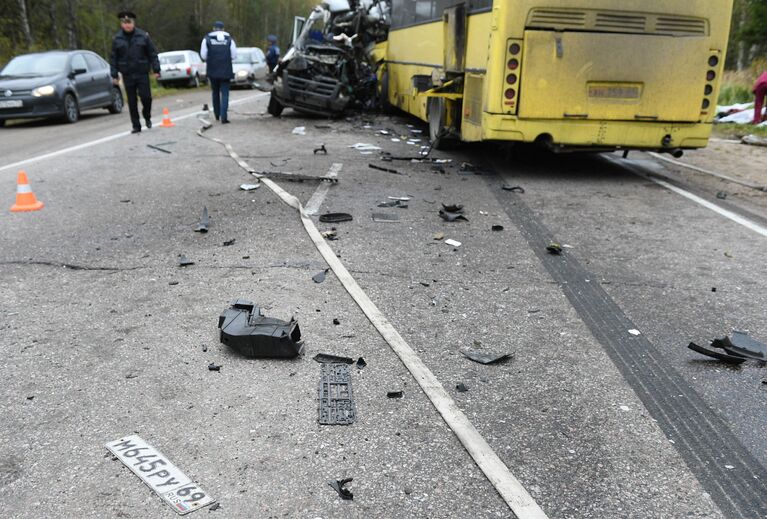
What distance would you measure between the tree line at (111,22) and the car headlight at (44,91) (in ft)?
46.3

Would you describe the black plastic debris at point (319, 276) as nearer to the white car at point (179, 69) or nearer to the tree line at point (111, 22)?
the tree line at point (111, 22)

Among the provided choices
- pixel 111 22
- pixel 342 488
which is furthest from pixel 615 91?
pixel 111 22

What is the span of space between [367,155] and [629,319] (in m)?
6.93

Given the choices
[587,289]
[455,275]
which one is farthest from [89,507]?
[587,289]

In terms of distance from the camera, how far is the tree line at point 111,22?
100.0 feet

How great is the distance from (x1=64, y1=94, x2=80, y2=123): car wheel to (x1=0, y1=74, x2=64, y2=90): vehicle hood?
472 mm

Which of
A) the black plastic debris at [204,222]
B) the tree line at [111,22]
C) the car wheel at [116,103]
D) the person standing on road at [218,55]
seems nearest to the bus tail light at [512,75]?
the black plastic debris at [204,222]

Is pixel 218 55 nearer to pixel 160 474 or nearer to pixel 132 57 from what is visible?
pixel 132 57

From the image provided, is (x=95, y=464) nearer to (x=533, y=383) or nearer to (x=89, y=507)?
(x=89, y=507)

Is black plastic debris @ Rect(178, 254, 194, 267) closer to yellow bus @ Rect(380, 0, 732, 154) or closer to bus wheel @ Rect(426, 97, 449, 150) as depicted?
yellow bus @ Rect(380, 0, 732, 154)

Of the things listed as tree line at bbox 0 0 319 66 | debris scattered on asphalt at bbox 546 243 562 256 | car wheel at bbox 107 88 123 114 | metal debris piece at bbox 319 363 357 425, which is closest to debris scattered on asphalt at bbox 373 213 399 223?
debris scattered on asphalt at bbox 546 243 562 256

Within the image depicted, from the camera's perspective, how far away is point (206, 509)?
243cm

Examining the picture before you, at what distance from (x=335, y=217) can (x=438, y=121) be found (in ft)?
16.9

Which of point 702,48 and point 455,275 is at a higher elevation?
point 702,48
